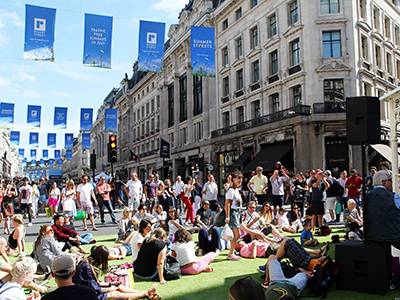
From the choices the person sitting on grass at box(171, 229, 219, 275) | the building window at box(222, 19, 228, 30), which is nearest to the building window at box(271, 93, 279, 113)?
the building window at box(222, 19, 228, 30)

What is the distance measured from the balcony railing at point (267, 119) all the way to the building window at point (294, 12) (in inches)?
275

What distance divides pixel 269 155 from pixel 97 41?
608 inches

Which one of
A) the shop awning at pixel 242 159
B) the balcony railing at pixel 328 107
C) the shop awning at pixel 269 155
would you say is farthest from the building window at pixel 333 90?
the shop awning at pixel 242 159

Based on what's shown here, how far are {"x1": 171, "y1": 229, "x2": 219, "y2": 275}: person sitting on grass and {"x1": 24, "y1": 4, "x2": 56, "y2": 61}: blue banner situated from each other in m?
11.3

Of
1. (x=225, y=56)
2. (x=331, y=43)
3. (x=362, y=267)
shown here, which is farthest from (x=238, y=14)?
(x=362, y=267)

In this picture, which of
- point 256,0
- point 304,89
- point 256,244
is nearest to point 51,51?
point 256,244

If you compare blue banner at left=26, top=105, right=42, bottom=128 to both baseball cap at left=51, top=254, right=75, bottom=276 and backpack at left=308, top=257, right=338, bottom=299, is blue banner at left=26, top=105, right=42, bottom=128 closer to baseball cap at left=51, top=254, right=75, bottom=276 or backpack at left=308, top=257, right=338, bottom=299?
backpack at left=308, top=257, right=338, bottom=299

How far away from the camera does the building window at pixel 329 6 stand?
2470 cm

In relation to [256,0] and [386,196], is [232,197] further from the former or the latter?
[256,0]

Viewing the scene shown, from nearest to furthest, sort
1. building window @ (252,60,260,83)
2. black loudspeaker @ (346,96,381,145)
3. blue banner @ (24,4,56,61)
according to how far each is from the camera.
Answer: black loudspeaker @ (346,96,381,145) → blue banner @ (24,4,56,61) → building window @ (252,60,260,83)

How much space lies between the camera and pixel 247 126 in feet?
98.1

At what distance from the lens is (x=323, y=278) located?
5.38 metres

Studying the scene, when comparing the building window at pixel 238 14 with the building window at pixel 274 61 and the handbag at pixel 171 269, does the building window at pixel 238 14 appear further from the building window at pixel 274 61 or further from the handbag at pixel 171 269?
the handbag at pixel 171 269

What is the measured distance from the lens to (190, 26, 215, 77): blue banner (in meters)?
16.1
